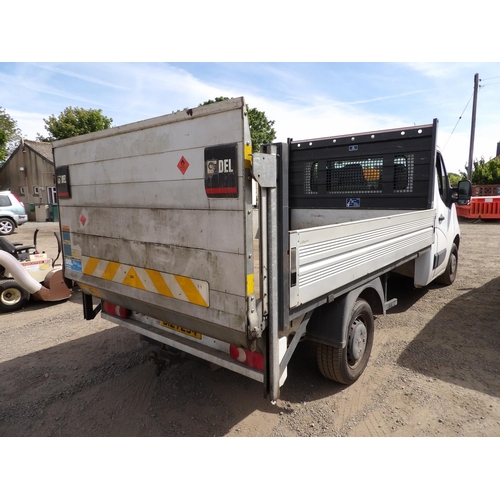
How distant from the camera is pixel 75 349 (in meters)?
4.25

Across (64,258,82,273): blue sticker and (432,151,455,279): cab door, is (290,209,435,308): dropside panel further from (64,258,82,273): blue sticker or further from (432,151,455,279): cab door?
(64,258,82,273): blue sticker

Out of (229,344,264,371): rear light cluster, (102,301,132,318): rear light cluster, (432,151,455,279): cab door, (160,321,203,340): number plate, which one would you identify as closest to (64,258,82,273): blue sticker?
(102,301,132,318): rear light cluster

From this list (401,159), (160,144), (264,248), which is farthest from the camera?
(401,159)

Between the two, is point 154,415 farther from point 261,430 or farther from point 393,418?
point 393,418

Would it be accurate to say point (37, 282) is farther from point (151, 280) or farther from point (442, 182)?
point (442, 182)

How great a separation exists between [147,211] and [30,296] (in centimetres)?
460

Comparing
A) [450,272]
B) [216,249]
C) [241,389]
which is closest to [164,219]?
[216,249]

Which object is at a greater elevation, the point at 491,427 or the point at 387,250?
the point at 387,250

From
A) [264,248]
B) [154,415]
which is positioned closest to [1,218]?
[154,415]

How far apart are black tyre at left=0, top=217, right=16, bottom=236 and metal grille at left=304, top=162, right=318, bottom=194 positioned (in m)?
15.1

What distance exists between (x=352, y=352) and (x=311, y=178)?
287 centimetres

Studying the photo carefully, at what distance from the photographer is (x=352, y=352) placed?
10.7 feet

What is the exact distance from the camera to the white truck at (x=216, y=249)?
84.0 inches

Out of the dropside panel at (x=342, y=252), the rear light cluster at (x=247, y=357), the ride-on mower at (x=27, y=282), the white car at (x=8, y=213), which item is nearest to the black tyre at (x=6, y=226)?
the white car at (x=8, y=213)
